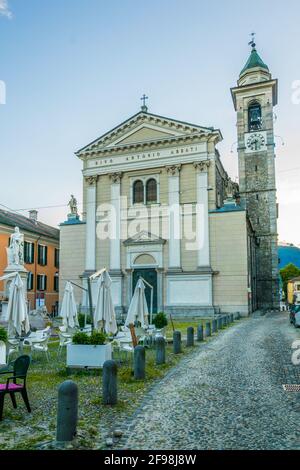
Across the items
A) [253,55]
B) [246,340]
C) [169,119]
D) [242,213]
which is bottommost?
[246,340]

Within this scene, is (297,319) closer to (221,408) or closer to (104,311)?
(104,311)

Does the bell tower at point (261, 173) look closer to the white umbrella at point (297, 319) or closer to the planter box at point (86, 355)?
the white umbrella at point (297, 319)

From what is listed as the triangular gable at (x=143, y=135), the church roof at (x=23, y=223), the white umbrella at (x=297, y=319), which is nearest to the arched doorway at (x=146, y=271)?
the triangular gable at (x=143, y=135)

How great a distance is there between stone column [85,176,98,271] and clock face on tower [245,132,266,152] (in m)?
16.3

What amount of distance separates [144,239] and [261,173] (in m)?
15.1

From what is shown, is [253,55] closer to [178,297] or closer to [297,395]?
[178,297]

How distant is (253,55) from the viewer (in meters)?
45.4

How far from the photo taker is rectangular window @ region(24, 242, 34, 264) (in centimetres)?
3925

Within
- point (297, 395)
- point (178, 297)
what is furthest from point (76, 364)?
point (178, 297)

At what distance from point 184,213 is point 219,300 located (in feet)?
24.7

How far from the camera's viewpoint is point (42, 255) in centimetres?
4247

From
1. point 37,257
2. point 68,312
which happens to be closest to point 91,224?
point 37,257

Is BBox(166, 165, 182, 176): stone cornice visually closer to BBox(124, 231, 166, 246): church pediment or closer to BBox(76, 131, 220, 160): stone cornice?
BBox(76, 131, 220, 160): stone cornice

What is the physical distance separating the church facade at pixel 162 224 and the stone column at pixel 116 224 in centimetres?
9
